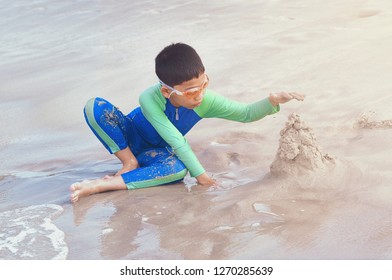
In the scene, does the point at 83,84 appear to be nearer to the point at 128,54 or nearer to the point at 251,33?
the point at 128,54

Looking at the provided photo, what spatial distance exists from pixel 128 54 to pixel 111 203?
10.4ft

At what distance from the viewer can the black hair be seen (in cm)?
358

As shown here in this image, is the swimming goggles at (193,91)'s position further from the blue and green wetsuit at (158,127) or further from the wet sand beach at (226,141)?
the wet sand beach at (226,141)

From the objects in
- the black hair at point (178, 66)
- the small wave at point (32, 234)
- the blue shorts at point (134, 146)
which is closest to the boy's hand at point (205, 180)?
the blue shorts at point (134, 146)

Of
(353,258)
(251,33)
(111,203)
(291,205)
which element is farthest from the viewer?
(251,33)

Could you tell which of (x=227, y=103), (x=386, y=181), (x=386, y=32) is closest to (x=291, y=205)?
(x=386, y=181)

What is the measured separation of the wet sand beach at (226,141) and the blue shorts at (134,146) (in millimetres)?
75

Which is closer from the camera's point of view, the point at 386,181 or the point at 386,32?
the point at 386,181

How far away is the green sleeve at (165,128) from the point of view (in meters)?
3.67

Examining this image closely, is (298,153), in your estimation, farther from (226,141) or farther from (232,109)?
(226,141)

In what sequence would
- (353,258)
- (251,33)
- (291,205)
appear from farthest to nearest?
(251,33) < (291,205) < (353,258)

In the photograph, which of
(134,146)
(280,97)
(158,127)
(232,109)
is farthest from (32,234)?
(280,97)

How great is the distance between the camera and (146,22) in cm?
763

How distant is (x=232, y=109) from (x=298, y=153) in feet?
2.02
